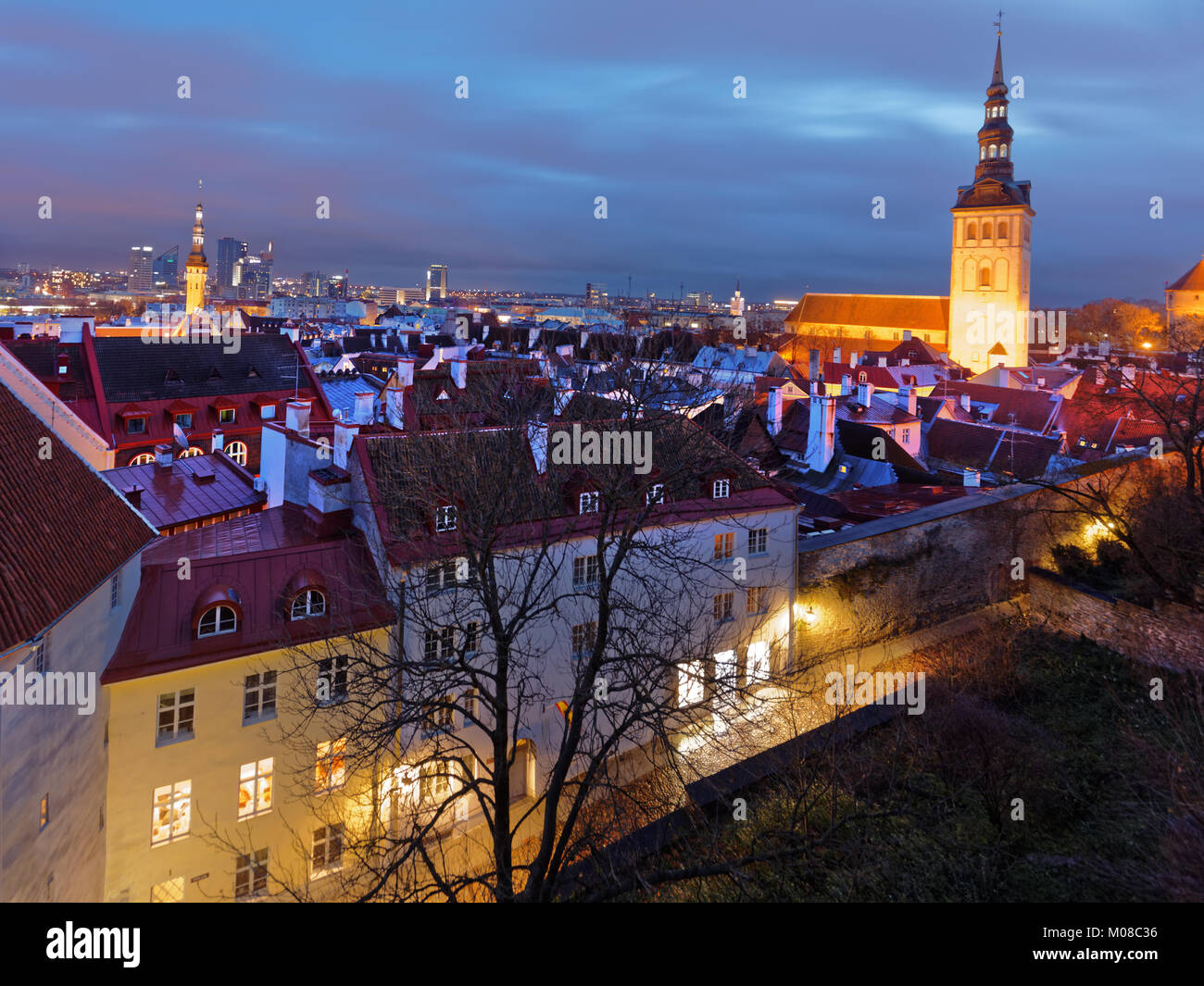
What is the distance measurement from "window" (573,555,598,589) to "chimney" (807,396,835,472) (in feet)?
51.3

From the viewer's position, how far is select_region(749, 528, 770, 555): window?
21438 millimetres

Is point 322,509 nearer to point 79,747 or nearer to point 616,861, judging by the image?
point 79,747

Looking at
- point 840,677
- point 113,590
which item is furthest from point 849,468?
point 113,590

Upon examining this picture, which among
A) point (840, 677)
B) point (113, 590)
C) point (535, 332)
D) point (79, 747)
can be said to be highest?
point (535, 332)

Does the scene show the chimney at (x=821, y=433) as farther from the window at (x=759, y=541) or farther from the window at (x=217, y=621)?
the window at (x=217, y=621)

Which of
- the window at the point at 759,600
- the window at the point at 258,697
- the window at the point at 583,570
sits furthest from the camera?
the window at the point at 759,600

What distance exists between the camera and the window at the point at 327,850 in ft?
51.9

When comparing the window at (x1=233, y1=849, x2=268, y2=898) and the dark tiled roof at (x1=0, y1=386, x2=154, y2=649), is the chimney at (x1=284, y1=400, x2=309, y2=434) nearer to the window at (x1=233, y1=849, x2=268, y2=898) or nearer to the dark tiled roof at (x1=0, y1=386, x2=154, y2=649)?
the dark tiled roof at (x1=0, y1=386, x2=154, y2=649)

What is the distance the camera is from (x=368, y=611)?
15945 millimetres

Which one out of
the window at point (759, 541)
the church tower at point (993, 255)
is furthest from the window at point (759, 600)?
the church tower at point (993, 255)

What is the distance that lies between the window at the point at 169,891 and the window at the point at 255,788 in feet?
4.75
